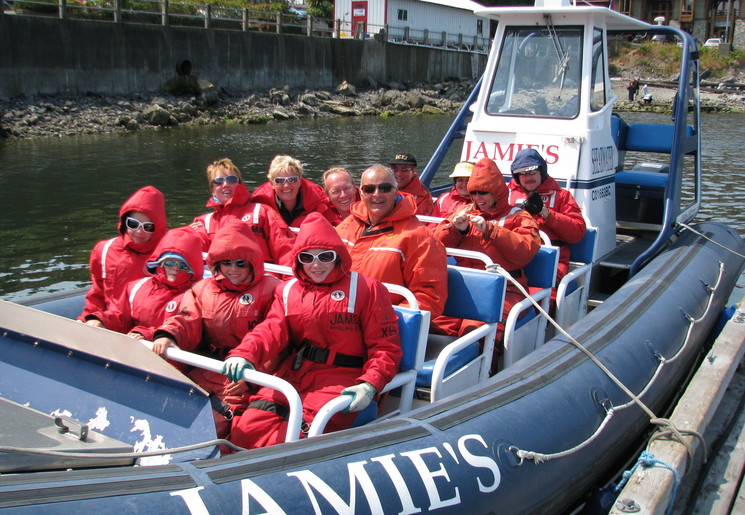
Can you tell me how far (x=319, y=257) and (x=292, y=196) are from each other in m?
2.13

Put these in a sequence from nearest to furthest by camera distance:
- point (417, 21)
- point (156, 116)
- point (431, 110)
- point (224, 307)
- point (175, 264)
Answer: point (224, 307)
point (175, 264)
point (156, 116)
point (431, 110)
point (417, 21)

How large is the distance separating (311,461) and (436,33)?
39290 mm

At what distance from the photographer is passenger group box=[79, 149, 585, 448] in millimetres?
3080

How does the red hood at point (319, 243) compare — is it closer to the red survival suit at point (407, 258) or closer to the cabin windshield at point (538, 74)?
the red survival suit at point (407, 258)

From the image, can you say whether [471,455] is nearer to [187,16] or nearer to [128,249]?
[128,249]

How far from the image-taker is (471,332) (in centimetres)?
371

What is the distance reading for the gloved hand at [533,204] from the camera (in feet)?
15.6

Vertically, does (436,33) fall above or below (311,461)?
above

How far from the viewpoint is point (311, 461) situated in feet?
8.07

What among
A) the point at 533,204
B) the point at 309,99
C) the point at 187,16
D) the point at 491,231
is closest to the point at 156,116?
the point at 187,16

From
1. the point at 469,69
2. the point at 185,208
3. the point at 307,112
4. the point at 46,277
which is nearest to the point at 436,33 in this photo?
the point at 469,69

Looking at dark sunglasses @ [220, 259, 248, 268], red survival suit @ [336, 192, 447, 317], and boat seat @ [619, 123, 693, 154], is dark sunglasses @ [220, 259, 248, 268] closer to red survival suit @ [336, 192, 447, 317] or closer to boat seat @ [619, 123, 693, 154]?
red survival suit @ [336, 192, 447, 317]

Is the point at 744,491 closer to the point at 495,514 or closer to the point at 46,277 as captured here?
the point at 495,514

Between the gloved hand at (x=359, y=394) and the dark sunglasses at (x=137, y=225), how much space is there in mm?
1598
